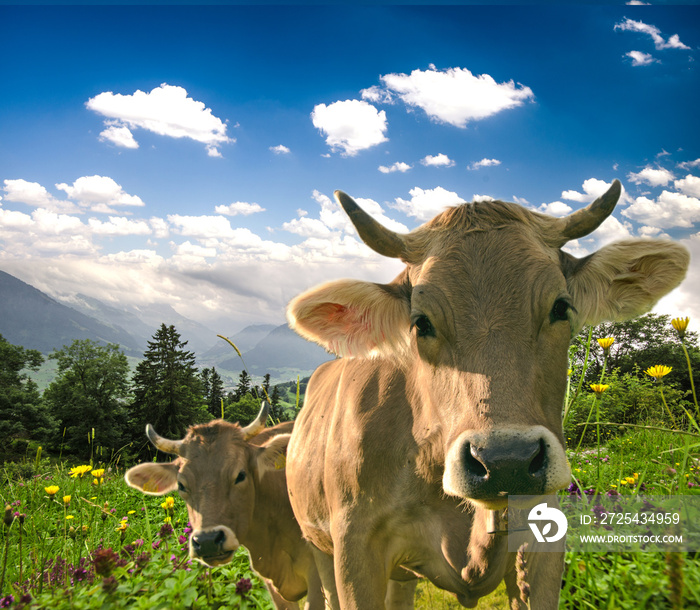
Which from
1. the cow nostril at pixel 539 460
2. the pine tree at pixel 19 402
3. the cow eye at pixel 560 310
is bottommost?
the pine tree at pixel 19 402

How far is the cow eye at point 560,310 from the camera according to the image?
2391mm

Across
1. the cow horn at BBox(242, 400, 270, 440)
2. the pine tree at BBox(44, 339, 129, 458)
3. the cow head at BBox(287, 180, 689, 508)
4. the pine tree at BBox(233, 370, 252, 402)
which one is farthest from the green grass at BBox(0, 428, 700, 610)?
the pine tree at BBox(44, 339, 129, 458)

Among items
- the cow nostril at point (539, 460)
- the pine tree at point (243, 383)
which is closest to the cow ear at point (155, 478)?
the pine tree at point (243, 383)

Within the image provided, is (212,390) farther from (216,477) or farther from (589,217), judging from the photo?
(589,217)

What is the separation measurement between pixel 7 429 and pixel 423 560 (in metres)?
53.5

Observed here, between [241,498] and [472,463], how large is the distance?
11.3ft

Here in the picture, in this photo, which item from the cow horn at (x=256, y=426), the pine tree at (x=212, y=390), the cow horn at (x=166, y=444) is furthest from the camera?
the pine tree at (x=212, y=390)

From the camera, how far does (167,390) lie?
44.3m

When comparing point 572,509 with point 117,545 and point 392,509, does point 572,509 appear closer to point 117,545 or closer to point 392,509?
point 392,509

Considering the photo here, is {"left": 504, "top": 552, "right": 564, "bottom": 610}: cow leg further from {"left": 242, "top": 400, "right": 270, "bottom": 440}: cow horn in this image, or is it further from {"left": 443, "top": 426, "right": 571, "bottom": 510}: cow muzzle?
{"left": 242, "top": 400, "right": 270, "bottom": 440}: cow horn

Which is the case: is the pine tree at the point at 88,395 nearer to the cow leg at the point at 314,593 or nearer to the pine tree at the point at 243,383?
the pine tree at the point at 243,383

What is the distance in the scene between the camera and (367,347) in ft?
9.77

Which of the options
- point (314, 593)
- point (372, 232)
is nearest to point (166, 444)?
point (314, 593)

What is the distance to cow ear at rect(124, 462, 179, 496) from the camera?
16.4 ft
